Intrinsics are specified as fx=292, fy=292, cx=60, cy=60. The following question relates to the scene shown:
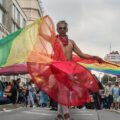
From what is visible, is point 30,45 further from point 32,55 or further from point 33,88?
point 33,88

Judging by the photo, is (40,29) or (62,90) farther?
(40,29)

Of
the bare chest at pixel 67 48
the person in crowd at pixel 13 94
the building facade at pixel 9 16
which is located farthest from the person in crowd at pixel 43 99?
the building facade at pixel 9 16

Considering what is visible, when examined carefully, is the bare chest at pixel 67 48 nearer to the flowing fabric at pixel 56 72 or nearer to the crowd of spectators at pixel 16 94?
the flowing fabric at pixel 56 72

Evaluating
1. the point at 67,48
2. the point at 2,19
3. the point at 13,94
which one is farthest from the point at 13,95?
the point at 2,19

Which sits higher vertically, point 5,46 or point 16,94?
point 5,46

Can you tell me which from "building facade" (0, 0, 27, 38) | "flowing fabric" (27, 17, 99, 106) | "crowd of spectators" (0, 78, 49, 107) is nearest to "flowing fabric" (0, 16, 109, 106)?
"flowing fabric" (27, 17, 99, 106)

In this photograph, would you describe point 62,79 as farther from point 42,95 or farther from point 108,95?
point 108,95

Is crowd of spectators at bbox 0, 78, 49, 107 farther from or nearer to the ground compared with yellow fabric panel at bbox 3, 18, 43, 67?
nearer to the ground

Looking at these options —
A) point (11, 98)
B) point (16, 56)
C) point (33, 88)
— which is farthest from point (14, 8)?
point (16, 56)

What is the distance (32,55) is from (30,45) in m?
0.41

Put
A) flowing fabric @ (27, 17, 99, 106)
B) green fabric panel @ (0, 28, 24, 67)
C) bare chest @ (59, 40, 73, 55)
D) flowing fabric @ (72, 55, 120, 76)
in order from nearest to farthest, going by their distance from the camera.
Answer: flowing fabric @ (27, 17, 99, 106)
bare chest @ (59, 40, 73, 55)
green fabric panel @ (0, 28, 24, 67)
flowing fabric @ (72, 55, 120, 76)

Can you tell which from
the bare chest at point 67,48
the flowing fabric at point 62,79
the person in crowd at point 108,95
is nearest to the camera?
the flowing fabric at point 62,79

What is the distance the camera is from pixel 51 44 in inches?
203

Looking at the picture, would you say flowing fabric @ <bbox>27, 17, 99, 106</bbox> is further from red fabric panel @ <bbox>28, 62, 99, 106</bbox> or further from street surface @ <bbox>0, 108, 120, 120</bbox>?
street surface @ <bbox>0, 108, 120, 120</bbox>
